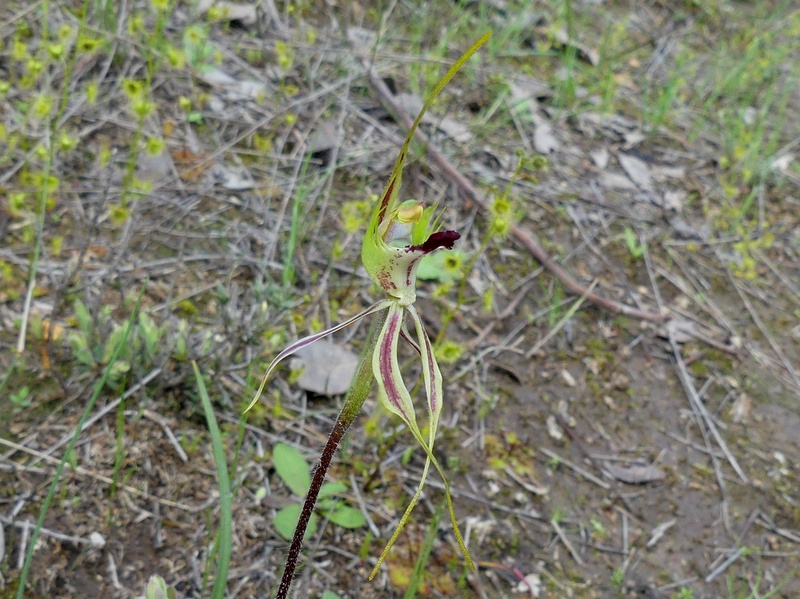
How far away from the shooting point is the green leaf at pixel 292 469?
4.98 feet

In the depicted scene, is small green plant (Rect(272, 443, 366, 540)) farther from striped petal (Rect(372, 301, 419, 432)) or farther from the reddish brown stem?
striped petal (Rect(372, 301, 419, 432))

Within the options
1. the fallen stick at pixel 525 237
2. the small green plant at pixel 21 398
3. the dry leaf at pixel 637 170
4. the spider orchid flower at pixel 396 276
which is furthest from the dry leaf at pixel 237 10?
the spider orchid flower at pixel 396 276

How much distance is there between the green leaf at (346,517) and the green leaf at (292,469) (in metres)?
0.11

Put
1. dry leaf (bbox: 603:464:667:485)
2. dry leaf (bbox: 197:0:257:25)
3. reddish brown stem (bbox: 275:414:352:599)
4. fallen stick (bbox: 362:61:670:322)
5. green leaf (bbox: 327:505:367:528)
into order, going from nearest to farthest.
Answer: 1. reddish brown stem (bbox: 275:414:352:599)
2. green leaf (bbox: 327:505:367:528)
3. dry leaf (bbox: 603:464:667:485)
4. fallen stick (bbox: 362:61:670:322)
5. dry leaf (bbox: 197:0:257:25)

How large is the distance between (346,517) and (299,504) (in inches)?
4.4

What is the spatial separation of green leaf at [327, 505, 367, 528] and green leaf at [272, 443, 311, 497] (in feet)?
0.37

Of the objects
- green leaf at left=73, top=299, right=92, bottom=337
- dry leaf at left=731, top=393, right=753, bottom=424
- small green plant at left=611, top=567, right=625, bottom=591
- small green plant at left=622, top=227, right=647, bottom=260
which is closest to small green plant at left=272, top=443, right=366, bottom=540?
green leaf at left=73, top=299, right=92, bottom=337

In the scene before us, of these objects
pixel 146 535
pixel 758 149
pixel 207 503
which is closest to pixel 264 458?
pixel 207 503

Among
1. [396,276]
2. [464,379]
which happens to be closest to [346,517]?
[464,379]

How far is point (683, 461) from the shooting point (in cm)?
223

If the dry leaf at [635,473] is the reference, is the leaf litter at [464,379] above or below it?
above

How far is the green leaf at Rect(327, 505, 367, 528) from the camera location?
1598 mm

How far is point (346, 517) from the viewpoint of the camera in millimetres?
1614

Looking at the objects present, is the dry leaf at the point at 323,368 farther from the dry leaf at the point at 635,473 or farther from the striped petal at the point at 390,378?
the striped petal at the point at 390,378
